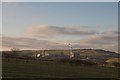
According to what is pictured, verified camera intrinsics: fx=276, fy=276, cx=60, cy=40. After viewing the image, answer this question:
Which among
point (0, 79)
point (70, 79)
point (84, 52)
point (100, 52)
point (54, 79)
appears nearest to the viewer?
point (0, 79)

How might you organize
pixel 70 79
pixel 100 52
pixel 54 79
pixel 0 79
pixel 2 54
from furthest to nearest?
pixel 100 52
pixel 2 54
pixel 70 79
pixel 54 79
pixel 0 79

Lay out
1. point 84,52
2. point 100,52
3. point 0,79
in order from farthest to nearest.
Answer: point 100,52 → point 84,52 → point 0,79

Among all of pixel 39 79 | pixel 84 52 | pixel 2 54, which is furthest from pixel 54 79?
pixel 84 52

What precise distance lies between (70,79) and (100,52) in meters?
130

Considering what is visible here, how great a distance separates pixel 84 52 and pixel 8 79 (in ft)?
409

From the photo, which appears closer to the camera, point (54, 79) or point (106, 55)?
point (54, 79)

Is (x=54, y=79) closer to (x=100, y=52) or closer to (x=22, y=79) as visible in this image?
(x=22, y=79)

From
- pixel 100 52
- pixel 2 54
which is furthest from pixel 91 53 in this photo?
pixel 2 54

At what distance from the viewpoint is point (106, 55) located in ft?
508

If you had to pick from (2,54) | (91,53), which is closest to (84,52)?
(91,53)

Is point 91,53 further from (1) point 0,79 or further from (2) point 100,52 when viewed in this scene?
(1) point 0,79

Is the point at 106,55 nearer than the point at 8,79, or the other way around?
the point at 8,79

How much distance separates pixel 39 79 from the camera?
26.6m

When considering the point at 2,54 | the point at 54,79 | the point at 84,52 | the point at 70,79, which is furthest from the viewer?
the point at 84,52
